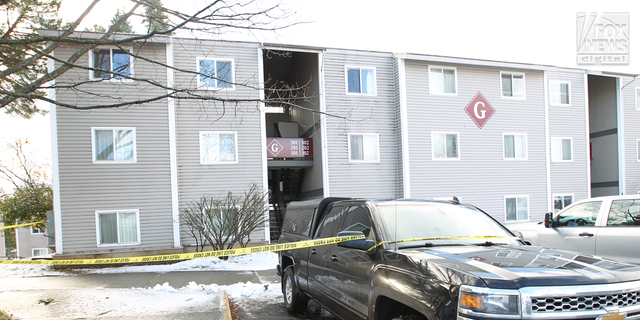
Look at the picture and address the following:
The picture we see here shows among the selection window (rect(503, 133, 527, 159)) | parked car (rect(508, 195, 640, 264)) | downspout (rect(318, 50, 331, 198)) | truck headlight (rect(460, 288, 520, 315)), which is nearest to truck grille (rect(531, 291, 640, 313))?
truck headlight (rect(460, 288, 520, 315))

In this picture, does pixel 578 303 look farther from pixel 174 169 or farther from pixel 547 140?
pixel 547 140

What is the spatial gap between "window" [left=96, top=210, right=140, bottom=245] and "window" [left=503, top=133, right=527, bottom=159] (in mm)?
16312

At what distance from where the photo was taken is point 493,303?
9.08 ft

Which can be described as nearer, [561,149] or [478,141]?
[478,141]

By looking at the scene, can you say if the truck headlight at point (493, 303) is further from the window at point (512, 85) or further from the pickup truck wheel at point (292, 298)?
the window at point (512, 85)

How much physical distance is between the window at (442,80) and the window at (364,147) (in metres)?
3.53

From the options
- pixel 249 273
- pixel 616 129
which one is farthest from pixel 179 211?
pixel 616 129

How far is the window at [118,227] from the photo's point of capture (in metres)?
15.5

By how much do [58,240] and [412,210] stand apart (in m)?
14.7

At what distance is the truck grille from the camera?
2.79 meters

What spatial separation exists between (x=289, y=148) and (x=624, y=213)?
1427cm

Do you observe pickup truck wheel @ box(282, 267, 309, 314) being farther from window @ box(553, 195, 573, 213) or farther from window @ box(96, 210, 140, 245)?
window @ box(553, 195, 573, 213)

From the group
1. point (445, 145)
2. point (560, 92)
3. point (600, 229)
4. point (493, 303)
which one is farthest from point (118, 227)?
point (560, 92)

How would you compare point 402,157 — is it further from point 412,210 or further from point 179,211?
point 412,210
